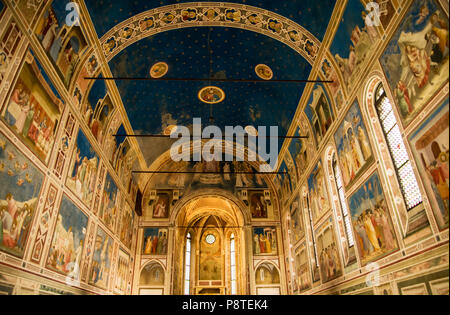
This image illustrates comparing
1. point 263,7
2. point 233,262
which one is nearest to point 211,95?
point 263,7

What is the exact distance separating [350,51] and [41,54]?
933cm

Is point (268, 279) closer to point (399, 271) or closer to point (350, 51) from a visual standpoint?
point (399, 271)

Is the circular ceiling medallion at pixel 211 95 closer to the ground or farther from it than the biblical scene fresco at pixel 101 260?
farther from it

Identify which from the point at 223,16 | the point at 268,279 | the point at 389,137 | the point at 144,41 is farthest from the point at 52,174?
the point at 268,279

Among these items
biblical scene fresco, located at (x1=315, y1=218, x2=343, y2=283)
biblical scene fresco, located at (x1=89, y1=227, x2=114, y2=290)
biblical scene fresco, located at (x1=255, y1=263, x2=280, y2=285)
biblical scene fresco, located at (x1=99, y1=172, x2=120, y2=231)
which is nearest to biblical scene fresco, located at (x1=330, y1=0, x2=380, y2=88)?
biblical scene fresco, located at (x1=315, y1=218, x2=343, y2=283)

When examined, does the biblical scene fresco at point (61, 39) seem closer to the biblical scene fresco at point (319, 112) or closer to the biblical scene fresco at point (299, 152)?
the biblical scene fresco at point (319, 112)

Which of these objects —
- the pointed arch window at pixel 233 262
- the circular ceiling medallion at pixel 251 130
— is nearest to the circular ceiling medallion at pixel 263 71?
the circular ceiling medallion at pixel 251 130

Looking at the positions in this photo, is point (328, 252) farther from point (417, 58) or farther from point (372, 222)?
point (417, 58)

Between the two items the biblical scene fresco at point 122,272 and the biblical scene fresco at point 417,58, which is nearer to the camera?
the biblical scene fresco at point 417,58

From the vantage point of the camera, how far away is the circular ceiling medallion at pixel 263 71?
15.0 metres

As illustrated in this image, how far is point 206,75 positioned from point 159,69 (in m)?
2.36

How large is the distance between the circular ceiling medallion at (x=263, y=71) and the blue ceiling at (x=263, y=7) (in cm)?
281

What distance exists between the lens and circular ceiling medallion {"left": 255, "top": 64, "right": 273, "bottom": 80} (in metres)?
15.0

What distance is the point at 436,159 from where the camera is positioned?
675 centimetres
